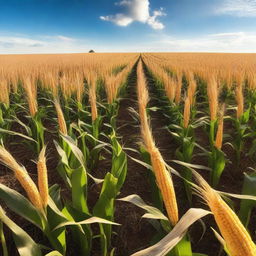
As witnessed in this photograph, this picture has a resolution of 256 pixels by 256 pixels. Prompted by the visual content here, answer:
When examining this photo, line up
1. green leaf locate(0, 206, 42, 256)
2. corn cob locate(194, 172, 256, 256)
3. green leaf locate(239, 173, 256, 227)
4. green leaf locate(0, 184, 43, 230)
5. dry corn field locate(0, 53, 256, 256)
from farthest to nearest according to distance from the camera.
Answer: green leaf locate(239, 173, 256, 227) < green leaf locate(0, 184, 43, 230) < green leaf locate(0, 206, 42, 256) < dry corn field locate(0, 53, 256, 256) < corn cob locate(194, 172, 256, 256)

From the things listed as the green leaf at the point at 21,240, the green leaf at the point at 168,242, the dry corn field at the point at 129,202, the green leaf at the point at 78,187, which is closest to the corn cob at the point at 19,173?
the dry corn field at the point at 129,202

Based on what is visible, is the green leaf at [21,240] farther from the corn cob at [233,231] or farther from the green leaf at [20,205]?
the corn cob at [233,231]

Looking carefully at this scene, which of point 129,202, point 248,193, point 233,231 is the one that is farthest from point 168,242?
point 129,202

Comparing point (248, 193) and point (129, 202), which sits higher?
point (248, 193)

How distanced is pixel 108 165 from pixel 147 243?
1.35 metres

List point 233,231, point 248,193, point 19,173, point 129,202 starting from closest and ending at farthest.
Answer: point 233,231 → point 19,173 → point 248,193 → point 129,202

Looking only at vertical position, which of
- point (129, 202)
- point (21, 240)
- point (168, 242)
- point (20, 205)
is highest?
point (168, 242)

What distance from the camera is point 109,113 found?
13.8 feet

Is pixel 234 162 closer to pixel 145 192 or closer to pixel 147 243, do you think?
pixel 145 192

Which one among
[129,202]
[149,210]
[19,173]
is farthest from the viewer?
[129,202]

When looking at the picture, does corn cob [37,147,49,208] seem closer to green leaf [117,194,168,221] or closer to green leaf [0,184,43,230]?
green leaf [0,184,43,230]

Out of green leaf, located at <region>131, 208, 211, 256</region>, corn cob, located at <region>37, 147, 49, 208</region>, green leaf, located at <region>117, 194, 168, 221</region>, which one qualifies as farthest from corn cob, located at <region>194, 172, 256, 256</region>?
corn cob, located at <region>37, 147, 49, 208</region>

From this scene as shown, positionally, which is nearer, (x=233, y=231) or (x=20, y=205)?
(x=233, y=231)

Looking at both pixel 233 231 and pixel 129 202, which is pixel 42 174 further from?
pixel 129 202
